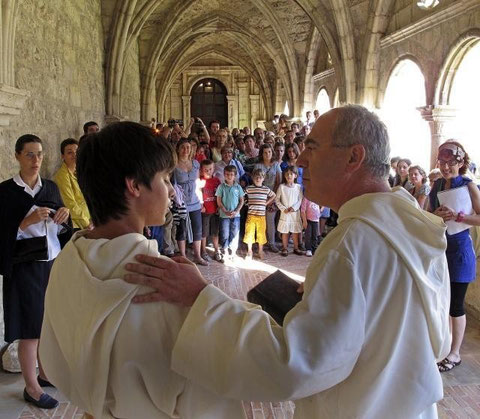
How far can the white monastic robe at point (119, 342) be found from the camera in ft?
3.45

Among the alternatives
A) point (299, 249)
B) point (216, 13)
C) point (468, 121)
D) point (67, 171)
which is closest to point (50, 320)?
point (67, 171)

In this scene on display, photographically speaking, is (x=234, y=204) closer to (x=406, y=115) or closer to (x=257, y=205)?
(x=257, y=205)

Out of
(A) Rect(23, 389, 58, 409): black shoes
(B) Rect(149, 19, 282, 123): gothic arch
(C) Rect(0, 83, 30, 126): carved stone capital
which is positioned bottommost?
(A) Rect(23, 389, 58, 409): black shoes

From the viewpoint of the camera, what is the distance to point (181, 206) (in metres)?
6.29

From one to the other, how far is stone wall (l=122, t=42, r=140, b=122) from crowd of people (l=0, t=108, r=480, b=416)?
2878mm

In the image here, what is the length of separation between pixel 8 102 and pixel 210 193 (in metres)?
3.44

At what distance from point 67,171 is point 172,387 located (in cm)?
363

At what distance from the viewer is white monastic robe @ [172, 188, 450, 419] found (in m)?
1.07

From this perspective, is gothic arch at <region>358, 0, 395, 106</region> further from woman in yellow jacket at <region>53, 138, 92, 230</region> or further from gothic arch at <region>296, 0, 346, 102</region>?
woman in yellow jacket at <region>53, 138, 92, 230</region>

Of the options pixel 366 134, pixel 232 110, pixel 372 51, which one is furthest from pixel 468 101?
pixel 232 110

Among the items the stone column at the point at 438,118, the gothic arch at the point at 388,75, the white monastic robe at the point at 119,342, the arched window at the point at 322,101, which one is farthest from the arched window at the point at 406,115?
the white monastic robe at the point at 119,342

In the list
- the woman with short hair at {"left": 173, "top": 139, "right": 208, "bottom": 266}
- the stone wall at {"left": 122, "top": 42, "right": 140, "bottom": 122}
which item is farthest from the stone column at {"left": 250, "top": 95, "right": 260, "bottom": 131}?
the woman with short hair at {"left": 173, "top": 139, "right": 208, "bottom": 266}

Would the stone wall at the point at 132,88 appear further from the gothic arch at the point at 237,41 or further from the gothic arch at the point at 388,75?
the gothic arch at the point at 388,75

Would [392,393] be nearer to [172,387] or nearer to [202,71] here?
[172,387]
